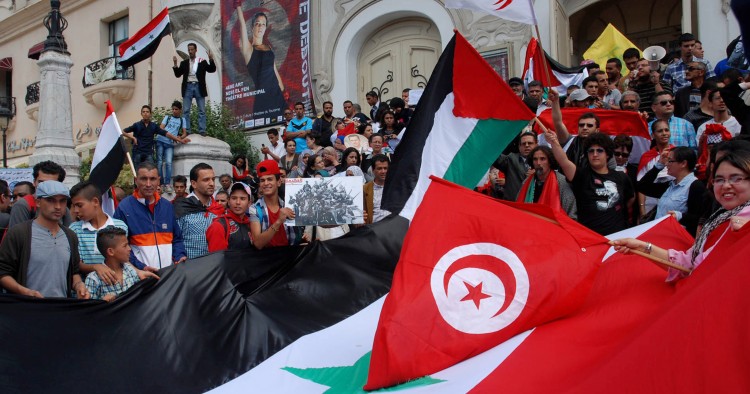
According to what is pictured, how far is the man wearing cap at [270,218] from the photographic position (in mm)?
4734

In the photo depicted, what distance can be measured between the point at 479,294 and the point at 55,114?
10.9 m

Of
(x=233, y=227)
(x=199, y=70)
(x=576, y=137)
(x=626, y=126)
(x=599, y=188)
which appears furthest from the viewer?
(x=199, y=70)

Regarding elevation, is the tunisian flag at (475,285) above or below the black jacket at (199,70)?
below

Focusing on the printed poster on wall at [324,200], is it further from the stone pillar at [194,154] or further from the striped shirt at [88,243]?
the stone pillar at [194,154]

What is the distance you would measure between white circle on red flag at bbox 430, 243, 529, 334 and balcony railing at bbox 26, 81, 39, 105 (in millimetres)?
25257

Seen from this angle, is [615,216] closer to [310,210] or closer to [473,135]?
[473,135]

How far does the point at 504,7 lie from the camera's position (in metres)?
5.83

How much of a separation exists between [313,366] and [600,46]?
8922 millimetres

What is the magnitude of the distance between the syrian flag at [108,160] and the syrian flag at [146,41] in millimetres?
4561

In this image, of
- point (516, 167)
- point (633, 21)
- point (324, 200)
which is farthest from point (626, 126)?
point (633, 21)

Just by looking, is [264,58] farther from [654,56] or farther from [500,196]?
[500,196]

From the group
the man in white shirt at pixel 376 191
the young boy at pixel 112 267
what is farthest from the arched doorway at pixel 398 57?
the young boy at pixel 112 267

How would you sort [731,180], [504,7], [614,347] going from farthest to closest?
[504,7], [731,180], [614,347]

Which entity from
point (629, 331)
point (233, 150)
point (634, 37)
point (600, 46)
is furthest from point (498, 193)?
point (233, 150)
